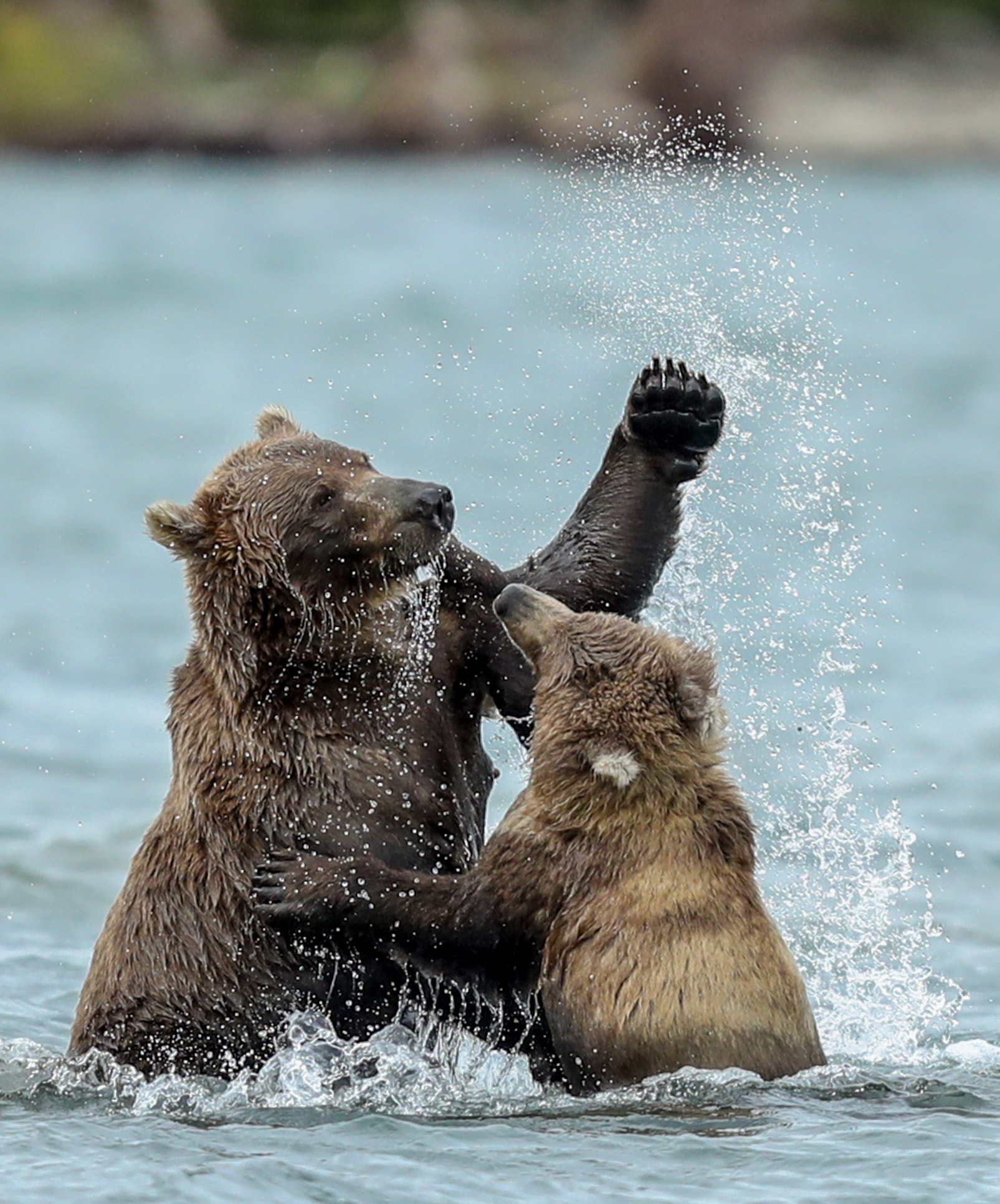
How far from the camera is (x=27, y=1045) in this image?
8023 mm

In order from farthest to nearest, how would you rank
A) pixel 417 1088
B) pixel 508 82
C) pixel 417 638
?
pixel 508 82 → pixel 417 638 → pixel 417 1088

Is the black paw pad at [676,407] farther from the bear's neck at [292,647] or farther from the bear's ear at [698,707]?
the bear's ear at [698,707]

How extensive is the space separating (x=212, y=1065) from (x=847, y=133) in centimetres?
3720

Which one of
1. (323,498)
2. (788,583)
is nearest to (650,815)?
(323,498)

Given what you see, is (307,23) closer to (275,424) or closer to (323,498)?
(275,424)

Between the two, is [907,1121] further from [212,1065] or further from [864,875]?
[864,875]

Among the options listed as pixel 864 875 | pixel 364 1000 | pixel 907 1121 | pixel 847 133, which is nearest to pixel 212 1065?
pixel 364 1000

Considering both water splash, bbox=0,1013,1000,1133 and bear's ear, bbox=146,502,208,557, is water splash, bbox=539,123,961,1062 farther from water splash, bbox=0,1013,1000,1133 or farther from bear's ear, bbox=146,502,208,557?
bear's ear, bbox=146,502,208,557

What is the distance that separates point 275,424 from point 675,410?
4.37ft

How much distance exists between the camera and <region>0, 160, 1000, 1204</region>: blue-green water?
659 centimetres

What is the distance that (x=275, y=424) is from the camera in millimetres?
7844

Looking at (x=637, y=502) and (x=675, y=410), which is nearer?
(x=675, y=410)

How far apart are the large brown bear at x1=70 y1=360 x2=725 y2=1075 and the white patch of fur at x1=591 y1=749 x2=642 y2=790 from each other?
2.66ft

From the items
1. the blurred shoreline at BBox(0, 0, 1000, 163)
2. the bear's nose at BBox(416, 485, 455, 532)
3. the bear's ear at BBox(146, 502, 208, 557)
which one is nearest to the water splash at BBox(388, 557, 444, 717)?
the bear's nose at BBox(416, 485, 455, 532)
